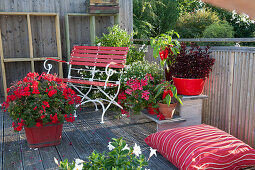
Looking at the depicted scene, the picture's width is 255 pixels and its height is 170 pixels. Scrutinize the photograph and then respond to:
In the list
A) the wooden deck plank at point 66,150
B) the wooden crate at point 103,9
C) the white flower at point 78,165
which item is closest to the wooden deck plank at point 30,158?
the wooden deck plank at point 66,150

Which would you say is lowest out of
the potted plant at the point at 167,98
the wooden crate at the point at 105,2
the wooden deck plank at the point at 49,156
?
the wooden deck plank at the point at 49,156

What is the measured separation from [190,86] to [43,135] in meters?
1.65

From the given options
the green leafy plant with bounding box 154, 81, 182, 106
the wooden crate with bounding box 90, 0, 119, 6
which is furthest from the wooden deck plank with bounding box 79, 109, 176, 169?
the wooden crate with bounding box 90, 0, 119, 6

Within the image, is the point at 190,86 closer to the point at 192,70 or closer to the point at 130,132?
the point at 192,70

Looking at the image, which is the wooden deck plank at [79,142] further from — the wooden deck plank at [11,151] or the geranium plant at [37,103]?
the wooden deck plank at [11,151]

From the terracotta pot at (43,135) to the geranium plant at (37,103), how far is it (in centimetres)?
6

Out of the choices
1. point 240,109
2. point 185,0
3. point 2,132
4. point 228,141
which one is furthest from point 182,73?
point 185,0

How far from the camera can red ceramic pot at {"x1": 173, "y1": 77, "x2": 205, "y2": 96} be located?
2.89 meters

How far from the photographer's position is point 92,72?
3.98m

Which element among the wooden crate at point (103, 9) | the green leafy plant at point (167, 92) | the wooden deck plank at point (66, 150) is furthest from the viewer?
the wooden crate at point (103, 9)

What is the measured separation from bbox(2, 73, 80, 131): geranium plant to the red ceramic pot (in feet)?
4.02

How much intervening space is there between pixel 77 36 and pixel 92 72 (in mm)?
1054

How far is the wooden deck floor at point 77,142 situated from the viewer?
2322 millimetres

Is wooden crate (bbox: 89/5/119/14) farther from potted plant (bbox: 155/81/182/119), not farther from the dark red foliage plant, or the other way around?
potted plant (bbox: 155/81/182/119)
